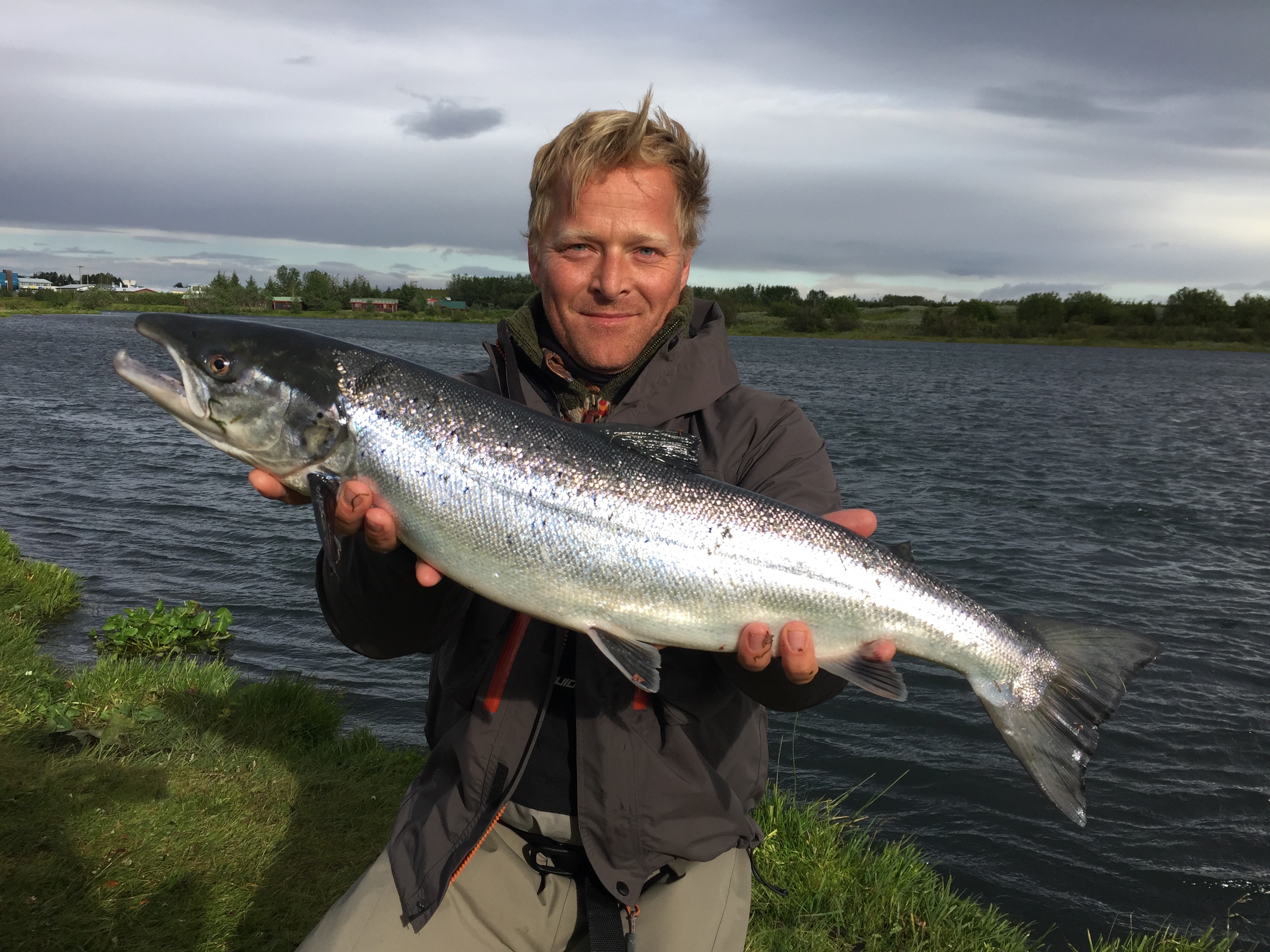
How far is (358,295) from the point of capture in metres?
177

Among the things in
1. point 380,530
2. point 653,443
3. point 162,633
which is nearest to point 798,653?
point 653,443

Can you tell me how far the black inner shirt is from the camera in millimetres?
3193

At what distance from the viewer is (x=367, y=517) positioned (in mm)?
3037

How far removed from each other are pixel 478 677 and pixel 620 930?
3.42ft

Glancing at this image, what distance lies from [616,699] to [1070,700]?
177 cm

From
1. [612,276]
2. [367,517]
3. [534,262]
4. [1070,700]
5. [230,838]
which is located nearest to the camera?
[367,517]

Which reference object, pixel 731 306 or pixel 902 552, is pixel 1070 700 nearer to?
pixel 902 552

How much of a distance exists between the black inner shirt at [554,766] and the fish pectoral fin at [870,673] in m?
0.97

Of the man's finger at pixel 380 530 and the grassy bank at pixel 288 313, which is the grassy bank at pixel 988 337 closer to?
the grassy bank at pixel 288 313

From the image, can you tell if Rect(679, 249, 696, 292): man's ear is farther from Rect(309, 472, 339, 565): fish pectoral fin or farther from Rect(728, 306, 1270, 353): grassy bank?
Rect(728, 306, 1270, 353): grassy bank

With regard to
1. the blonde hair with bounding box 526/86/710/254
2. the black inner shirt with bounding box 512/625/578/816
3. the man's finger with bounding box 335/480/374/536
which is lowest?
the black inner shirt with bounding box 512/625/578/816

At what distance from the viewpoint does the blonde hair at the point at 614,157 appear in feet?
11.7

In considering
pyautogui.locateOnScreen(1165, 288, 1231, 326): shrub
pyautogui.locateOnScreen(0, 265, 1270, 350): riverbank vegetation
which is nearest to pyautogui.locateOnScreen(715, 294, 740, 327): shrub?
pyautogui.locateOnScreen(0, 265, 1270, 350): riverbank vegetation

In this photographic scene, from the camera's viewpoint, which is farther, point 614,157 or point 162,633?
point 162,633
